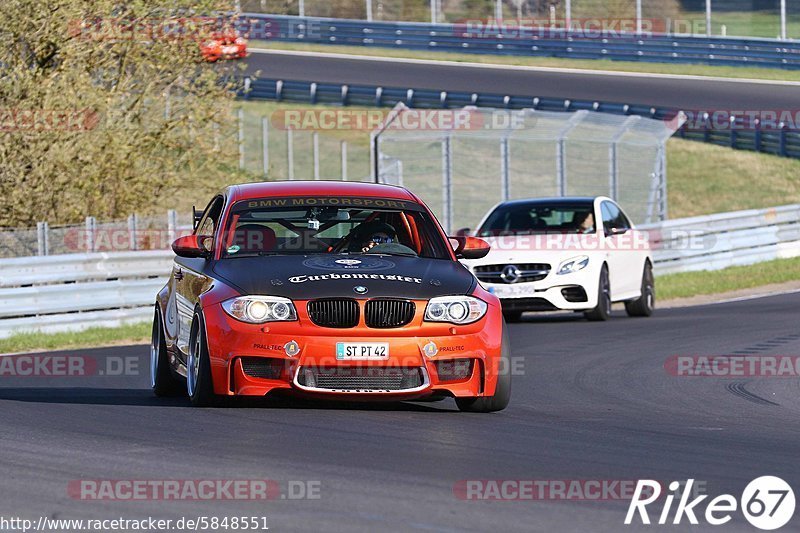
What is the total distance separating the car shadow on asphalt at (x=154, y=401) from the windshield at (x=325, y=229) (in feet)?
3.18

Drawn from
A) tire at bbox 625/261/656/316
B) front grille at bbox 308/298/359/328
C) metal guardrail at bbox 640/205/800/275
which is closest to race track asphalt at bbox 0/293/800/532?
front grille at bbox 308/298/359/328

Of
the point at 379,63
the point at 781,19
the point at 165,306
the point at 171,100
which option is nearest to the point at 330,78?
the point at 379,63

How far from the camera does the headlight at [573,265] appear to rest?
1862 centimetres

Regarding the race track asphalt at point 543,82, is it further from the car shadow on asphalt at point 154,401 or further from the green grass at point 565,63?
the car shadow on asphalt at point 154,401

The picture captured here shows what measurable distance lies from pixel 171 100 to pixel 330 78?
20.2m

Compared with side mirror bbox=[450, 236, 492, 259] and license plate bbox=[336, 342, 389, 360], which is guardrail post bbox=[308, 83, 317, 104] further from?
license plate bbox=[336, 342, 389, 360]

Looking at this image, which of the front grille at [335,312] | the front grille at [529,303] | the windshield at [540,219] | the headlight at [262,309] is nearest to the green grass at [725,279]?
the windshield at [540,219]

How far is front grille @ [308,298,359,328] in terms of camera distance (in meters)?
9.16

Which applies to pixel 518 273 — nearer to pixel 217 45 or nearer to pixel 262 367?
pixel 217 45

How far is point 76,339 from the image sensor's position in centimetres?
1773

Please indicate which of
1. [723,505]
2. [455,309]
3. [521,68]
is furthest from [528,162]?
[723,505]

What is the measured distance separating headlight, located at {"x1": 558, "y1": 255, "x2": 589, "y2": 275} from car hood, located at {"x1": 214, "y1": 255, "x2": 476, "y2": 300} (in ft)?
28.6

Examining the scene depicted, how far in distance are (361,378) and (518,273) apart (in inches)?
383

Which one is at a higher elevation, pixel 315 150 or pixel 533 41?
pixel 533 41
